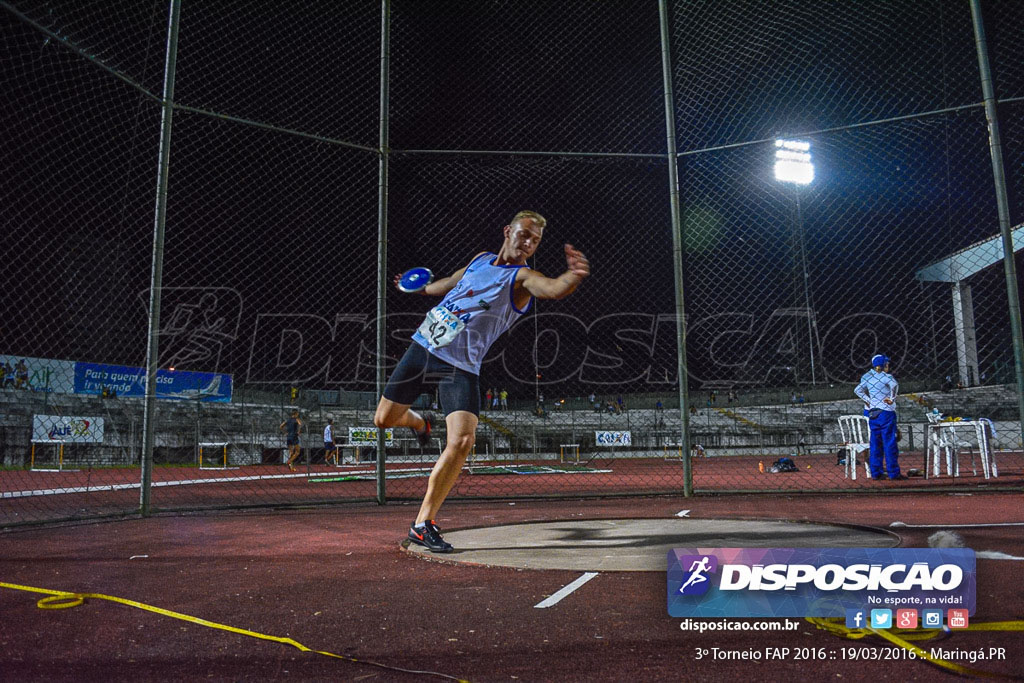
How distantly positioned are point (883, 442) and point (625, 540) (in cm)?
751

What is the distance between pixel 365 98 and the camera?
7.60 meters

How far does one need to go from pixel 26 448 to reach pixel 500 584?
1980 centimetres

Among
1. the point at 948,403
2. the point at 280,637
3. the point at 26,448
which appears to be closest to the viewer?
the point at 280,637

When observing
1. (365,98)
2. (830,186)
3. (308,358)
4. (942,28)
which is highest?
(830,186)

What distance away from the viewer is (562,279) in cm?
352

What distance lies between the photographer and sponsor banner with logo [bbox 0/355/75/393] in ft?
67.5

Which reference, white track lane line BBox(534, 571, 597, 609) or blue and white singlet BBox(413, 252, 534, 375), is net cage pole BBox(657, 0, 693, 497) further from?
white track lane line BBox(534, 571, 597, 609)

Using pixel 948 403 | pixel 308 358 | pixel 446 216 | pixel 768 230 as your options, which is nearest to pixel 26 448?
pixel 308 358

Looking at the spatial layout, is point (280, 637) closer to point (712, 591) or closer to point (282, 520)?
point (712, 591)

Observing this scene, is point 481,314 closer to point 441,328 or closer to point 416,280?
point 441,328

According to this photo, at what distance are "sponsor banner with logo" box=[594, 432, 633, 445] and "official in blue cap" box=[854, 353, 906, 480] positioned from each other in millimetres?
14605

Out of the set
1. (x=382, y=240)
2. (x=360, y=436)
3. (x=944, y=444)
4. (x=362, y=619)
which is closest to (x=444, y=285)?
(x=382, y=240)

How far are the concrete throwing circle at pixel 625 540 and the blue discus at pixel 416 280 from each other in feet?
5.64

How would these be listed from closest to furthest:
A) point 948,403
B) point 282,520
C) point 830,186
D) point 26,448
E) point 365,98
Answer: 1. point 282,520
2. point 365,98
3. point 830,186
4. point 26,448
5. point 948,403
